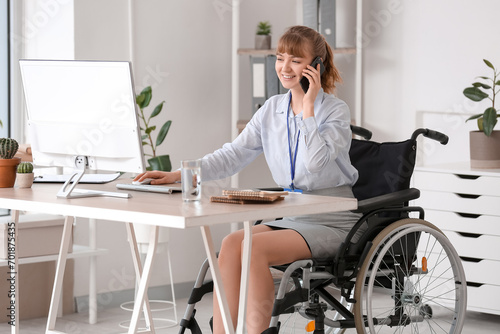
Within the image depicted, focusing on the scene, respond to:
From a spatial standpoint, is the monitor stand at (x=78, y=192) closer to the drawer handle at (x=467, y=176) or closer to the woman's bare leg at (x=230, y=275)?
the woman's bare leg at (x=230, y=275)

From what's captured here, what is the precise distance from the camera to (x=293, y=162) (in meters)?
2.67

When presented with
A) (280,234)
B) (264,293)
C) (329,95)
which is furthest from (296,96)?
(264,293)

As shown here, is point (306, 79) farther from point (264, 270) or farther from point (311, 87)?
point (264, 270)

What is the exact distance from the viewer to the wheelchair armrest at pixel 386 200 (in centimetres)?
246

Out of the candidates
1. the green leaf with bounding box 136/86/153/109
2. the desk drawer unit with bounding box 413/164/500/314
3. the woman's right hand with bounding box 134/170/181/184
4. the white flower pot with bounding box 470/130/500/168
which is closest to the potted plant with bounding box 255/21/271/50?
the green leaf with bounding box 136/86/153/109

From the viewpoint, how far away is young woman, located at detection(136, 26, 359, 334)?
2.42 meters

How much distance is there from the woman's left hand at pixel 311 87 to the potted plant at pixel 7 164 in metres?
0.90

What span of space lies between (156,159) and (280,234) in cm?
146

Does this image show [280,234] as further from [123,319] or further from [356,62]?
[356,62]

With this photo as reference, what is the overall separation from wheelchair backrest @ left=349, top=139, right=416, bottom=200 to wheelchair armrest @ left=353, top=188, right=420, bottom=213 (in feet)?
0.37

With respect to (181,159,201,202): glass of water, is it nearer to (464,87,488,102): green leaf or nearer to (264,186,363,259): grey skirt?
(264,186,363,259): grey skirt

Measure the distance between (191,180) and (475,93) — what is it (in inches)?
76.4

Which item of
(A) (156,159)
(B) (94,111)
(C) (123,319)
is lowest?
(C) (123,319)

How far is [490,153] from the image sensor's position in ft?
12.2
